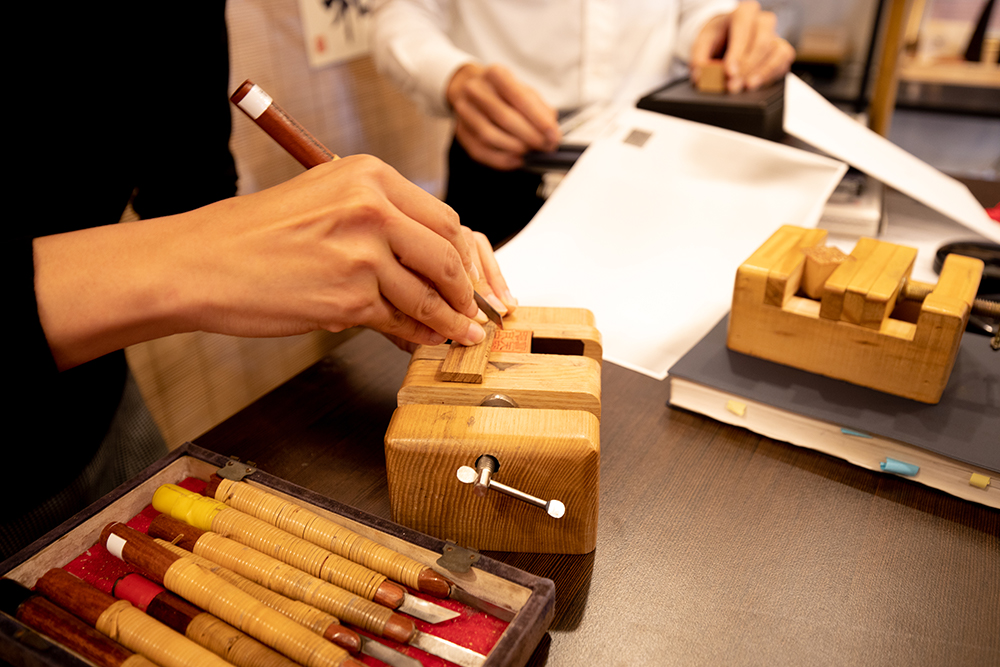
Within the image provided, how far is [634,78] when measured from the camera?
6.20 feet

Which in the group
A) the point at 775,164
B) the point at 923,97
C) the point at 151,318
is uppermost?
the point at 151,318

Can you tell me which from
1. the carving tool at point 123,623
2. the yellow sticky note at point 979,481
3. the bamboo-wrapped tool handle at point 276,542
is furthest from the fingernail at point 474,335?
the yellow sticky note at point 979,481

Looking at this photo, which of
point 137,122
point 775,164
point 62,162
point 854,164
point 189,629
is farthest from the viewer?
point 775,164

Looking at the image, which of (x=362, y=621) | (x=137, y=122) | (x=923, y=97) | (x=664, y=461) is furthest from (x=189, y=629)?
(x=923, y=97)

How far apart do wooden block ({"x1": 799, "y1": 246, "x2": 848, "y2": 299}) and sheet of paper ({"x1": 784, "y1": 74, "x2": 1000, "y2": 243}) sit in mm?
460

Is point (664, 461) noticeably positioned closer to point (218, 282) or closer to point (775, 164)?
point (218, 282)

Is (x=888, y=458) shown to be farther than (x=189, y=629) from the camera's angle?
Yes

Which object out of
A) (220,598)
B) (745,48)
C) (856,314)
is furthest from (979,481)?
(745,48)

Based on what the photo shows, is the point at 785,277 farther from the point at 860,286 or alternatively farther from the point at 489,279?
the point at 489,279

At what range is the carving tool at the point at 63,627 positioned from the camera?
475 millimetres

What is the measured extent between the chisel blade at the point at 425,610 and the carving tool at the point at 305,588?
0.04ft

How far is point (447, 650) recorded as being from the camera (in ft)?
1.62

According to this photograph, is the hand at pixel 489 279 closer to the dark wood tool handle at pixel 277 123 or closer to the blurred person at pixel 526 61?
the dark wood tool handle at pixel 277 123

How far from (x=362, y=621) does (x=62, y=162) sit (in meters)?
Result: 0.77
